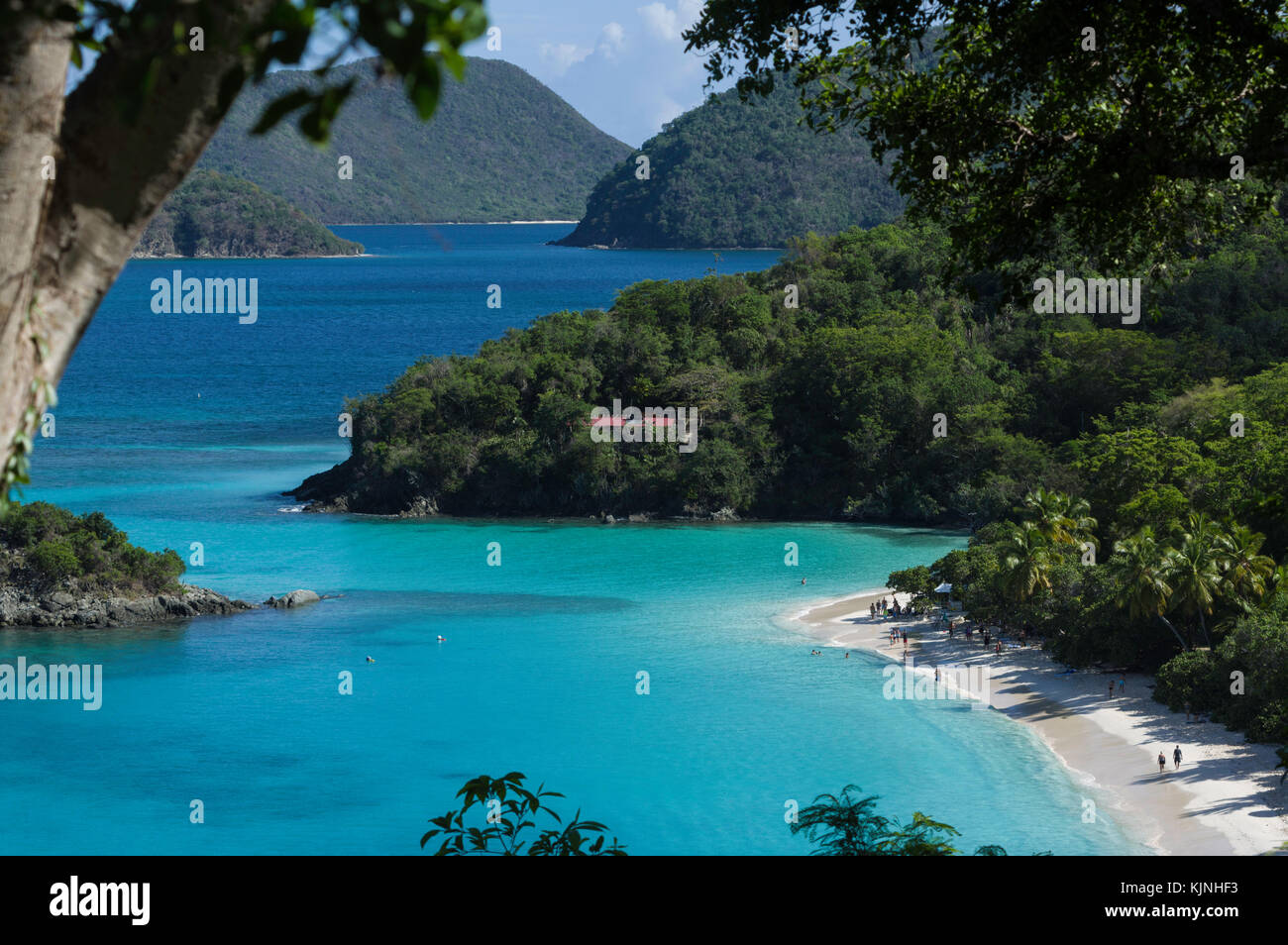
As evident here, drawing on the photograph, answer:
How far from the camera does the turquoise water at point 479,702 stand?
25438 mm

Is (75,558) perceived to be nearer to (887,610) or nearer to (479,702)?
(479,702)

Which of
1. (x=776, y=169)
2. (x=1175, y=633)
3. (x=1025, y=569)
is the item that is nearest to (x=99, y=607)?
(x=1025, y=569)

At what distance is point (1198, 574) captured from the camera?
2922 centimetres

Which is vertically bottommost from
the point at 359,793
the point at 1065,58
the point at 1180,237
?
the point at 359,793

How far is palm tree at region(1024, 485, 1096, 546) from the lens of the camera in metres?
37.5

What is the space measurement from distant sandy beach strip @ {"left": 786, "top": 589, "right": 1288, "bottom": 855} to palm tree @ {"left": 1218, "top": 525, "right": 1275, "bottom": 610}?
127 inches

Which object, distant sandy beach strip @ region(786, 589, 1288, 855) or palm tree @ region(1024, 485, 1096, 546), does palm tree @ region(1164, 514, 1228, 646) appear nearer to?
distant sandy beach strip @ region(786, 589, 1288, 855)

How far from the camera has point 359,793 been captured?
27.0 m

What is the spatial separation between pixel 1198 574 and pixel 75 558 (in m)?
31.8

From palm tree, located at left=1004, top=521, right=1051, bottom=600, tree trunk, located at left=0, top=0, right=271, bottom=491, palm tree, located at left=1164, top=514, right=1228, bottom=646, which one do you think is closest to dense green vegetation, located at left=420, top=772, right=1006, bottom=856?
tree trunk, located at left=0, top=0, right=271, bottom=491
